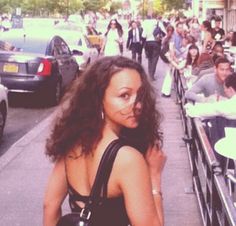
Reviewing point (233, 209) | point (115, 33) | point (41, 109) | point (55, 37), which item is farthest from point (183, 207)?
point (115, 33)

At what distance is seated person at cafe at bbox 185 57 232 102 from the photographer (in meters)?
7.78

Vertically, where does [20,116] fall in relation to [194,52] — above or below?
below

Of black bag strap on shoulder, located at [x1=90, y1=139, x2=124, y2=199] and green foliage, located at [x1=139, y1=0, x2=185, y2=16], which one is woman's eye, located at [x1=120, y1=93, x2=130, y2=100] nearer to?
black bag strap on shoulder, located at [x1=90, y1=139, x2=124, y2=199]

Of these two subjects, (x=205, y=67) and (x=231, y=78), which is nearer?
(x=231, y=78)

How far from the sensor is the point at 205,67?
1016cm

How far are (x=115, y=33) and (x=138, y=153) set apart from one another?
17425 mm

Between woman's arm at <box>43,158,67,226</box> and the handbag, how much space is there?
0.66ft

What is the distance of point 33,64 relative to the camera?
14.3 m

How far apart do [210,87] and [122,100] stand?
17.5ft

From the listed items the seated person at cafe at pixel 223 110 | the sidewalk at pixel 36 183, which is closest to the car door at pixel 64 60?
the sidewalk at pixel 36 183

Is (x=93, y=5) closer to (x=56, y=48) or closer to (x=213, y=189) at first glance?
(x=56, y=48)

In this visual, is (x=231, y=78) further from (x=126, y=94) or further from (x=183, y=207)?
(x=126, y=94)

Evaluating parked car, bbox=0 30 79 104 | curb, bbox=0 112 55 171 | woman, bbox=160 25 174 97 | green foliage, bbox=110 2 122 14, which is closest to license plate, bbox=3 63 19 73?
parked car, bbox=0 30 79 104

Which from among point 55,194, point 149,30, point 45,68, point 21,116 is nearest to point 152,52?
point 149,30
